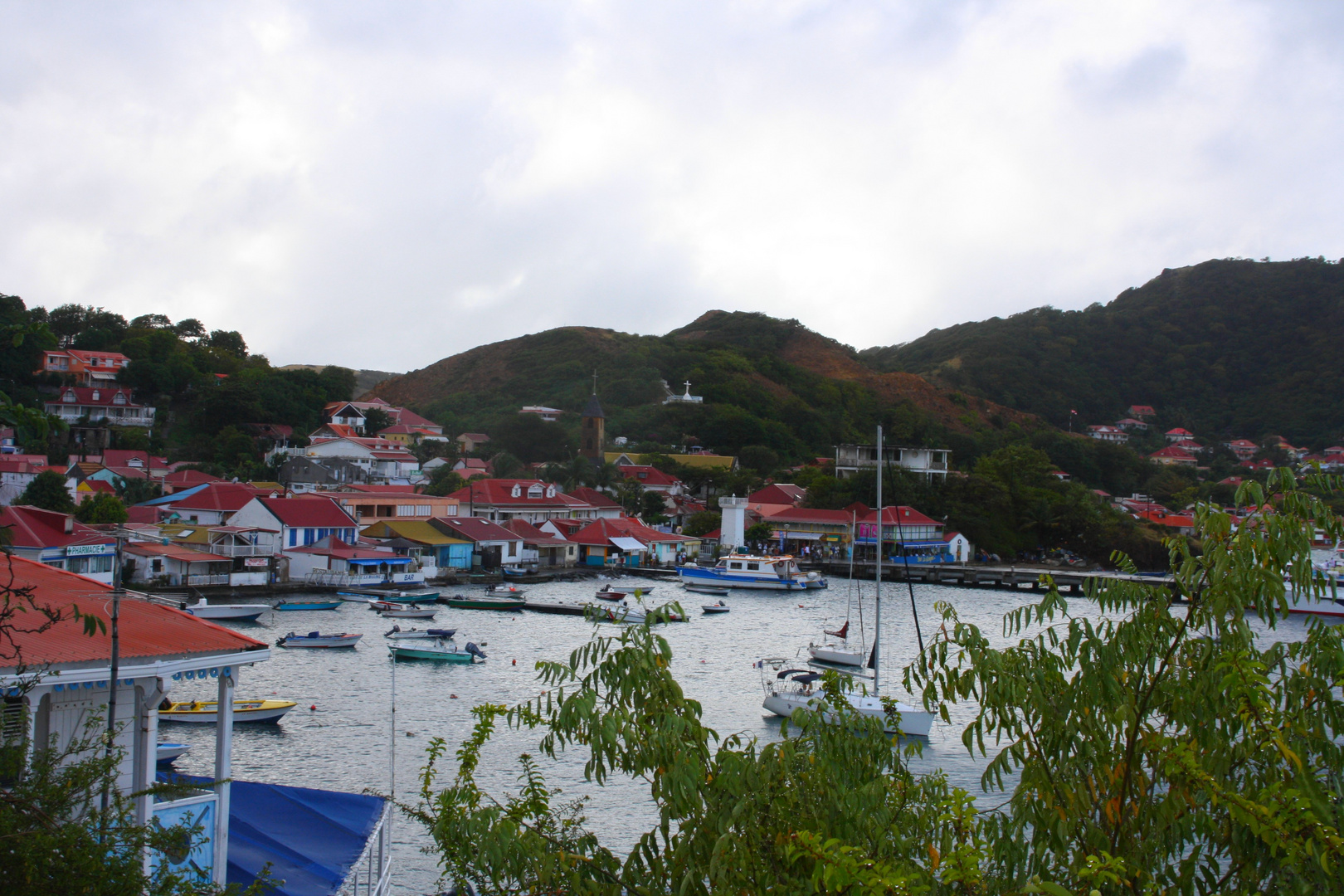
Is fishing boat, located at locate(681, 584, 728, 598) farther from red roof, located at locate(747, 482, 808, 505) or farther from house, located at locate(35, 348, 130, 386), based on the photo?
house, located at locate(35, 348, 130, 386)

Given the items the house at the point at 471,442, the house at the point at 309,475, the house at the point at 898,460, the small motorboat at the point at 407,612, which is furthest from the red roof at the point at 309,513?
the house at the point at 471,442

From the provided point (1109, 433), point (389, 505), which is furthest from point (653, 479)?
point (1109, 433)

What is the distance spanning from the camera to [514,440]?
68250mm

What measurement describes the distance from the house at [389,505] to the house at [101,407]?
1902 centimetres

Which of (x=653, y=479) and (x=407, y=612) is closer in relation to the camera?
(x=407, y=612)

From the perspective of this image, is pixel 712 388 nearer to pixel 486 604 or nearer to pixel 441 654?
pixel 486 604

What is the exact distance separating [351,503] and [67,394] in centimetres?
2277

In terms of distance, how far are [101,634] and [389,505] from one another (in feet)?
129

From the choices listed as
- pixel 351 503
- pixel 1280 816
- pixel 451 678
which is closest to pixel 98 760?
pixel 1280 816

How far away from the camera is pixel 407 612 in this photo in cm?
2797

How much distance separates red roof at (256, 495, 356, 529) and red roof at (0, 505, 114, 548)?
9428 millimetres

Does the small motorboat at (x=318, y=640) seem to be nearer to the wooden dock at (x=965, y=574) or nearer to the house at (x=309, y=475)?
the wooden dock at (x=965, y=574)

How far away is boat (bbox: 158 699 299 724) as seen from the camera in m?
15.2

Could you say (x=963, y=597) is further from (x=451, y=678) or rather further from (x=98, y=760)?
(x=98, y=760)
